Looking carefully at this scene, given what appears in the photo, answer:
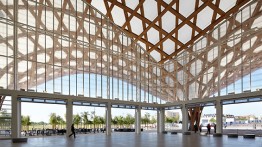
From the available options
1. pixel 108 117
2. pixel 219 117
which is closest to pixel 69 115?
pixel 108 117

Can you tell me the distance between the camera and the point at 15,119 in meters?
27.3

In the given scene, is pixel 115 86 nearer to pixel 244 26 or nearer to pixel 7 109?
pixel 7 109

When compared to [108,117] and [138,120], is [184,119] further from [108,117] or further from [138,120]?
[108,117]

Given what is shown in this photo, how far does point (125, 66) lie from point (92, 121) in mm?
8664

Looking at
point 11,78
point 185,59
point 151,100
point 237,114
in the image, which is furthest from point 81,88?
point 237,114

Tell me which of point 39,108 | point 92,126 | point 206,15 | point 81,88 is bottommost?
point 92,126

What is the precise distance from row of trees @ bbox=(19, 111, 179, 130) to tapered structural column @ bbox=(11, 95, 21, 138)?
1.51m

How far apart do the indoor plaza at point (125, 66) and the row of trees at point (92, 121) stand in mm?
140

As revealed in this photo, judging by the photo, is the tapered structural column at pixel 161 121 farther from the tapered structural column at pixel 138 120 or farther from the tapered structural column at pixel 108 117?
the tapered structural column at pixel 108 117

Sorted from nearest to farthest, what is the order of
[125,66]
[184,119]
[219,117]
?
1. [219,117]
2. [184,119]
3. [125,66]

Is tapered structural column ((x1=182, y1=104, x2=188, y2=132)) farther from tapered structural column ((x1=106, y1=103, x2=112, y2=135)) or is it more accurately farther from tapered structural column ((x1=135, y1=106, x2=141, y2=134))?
A: tapered structural column ((x1=106, y1=103, x2=112, y2=135))

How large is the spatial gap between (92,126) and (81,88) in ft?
21.0

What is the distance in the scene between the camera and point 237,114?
3488 cm

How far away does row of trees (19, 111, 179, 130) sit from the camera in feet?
107
